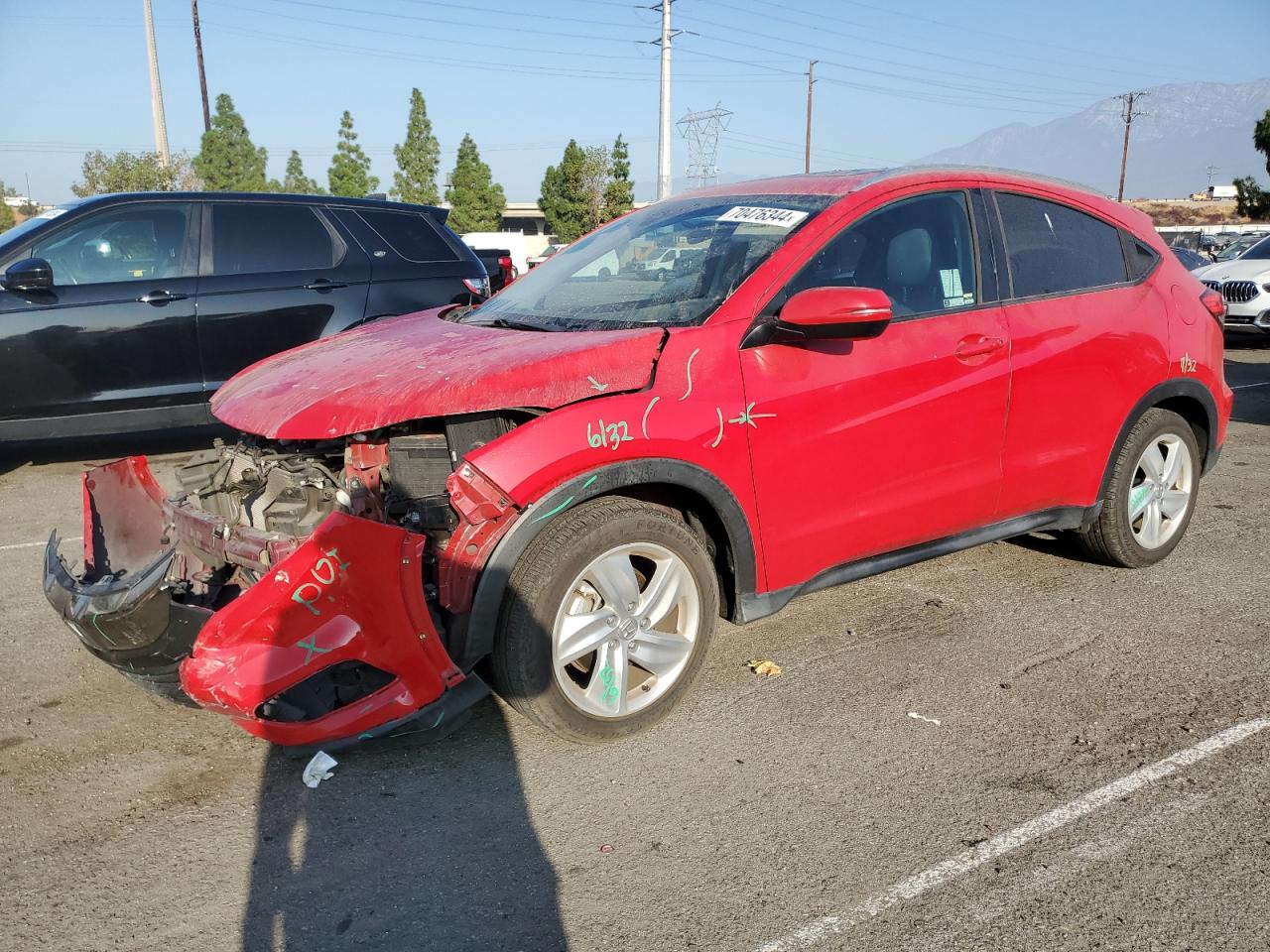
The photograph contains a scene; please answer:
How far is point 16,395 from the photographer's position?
21.1 feet

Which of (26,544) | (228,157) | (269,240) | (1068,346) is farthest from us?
(228,157)

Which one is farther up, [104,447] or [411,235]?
[411,235]

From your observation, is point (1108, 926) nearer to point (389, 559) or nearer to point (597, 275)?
point (389, 559)

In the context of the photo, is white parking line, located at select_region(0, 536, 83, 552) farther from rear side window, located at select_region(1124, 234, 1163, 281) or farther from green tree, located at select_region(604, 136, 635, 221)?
green tree, located at select_region(604, 136, 635, 221)

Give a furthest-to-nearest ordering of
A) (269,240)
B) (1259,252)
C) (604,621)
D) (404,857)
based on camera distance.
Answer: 1. (1259,252)
2. (269,240)
3. (604,621)
4. (404,857)

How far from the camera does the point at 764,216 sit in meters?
3.80

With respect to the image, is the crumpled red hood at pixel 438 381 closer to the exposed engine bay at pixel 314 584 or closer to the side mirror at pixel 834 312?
the exposed engine bay at pixel 314 584

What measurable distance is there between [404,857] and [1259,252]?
56.2 feet

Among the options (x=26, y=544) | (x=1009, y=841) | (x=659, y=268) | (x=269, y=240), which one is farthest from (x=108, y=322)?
(x=1009, y=841)

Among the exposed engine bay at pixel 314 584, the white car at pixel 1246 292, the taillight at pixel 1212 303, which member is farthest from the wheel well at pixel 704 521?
the white car at pixel 1246 292

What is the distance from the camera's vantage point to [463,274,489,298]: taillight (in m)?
7.80

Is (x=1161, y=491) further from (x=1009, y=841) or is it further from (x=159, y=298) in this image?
(x=159, y=298)

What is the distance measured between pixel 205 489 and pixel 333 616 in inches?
39.8

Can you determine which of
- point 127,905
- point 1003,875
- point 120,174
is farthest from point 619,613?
point 120,174
